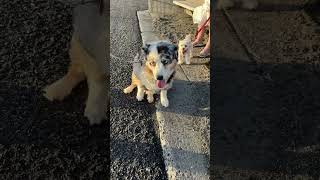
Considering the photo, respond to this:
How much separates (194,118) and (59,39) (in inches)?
40.7

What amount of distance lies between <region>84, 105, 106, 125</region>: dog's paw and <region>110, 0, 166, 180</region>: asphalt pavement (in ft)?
2.10

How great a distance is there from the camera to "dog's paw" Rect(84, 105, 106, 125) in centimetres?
112

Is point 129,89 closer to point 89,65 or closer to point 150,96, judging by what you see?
point 150,96

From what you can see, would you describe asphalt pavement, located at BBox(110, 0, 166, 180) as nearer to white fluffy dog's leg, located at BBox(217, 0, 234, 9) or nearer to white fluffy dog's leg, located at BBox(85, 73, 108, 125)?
white fluffy dog's leg, located at BBox(85, 73, 108, 125)

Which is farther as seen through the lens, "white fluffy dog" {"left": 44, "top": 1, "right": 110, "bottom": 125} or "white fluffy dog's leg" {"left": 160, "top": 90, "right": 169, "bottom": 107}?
"white fluffy dog's leg" {"left": 160, "top": 90, "right": 169, "bottom": 107}

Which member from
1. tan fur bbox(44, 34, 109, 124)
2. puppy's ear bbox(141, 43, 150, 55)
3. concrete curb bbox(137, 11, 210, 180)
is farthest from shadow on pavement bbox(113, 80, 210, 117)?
tan fur bbox(44, 34, 109, 124)

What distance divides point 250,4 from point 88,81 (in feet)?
1.44

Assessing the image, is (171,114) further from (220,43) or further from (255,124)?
(220,43)

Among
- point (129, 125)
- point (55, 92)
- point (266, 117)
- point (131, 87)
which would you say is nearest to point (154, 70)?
point (131, 87)

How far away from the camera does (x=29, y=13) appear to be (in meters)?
1.16

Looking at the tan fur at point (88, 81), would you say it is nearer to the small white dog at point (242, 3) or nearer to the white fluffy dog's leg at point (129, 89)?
the small white dog at point (242, 3)

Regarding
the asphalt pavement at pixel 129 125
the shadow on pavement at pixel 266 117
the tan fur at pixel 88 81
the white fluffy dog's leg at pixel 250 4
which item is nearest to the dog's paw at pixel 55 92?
the tan fur at pixel 88 81

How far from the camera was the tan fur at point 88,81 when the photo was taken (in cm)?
108

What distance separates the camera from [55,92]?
116 centimetres
